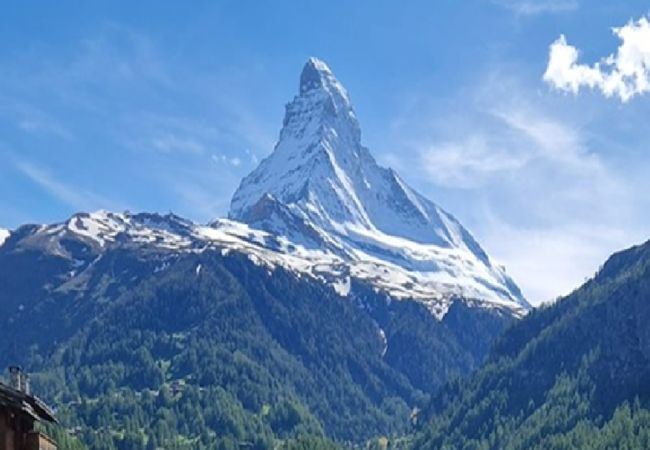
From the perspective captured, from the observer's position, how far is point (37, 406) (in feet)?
126

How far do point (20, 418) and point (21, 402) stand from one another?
2.37 meters

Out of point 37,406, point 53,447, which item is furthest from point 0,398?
point 53,447

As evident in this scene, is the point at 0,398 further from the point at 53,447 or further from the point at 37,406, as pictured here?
the point at 53,447

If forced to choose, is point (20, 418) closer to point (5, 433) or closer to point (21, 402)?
point (5, 433)

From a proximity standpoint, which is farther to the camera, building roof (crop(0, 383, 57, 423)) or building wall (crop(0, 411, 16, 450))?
building wall (crop(0, 411, 16, 450))

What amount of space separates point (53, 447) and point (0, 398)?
10.2m

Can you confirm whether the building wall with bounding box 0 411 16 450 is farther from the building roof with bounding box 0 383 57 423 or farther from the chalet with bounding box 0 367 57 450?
the building roof with bounding box 0 383 57 423

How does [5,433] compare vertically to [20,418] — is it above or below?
below

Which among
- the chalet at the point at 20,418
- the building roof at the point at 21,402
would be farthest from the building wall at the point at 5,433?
the building roof at the point at 21,402

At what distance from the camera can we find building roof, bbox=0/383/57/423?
3616 centimetres

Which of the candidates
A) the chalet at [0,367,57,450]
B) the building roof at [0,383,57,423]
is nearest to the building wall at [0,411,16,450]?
the chalet at [0,367,57,450]

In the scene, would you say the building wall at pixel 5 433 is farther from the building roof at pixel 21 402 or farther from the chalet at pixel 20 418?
the building roof at pixel 21 402

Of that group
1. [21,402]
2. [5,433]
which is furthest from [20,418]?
[21,402]

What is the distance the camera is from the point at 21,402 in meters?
37.0
